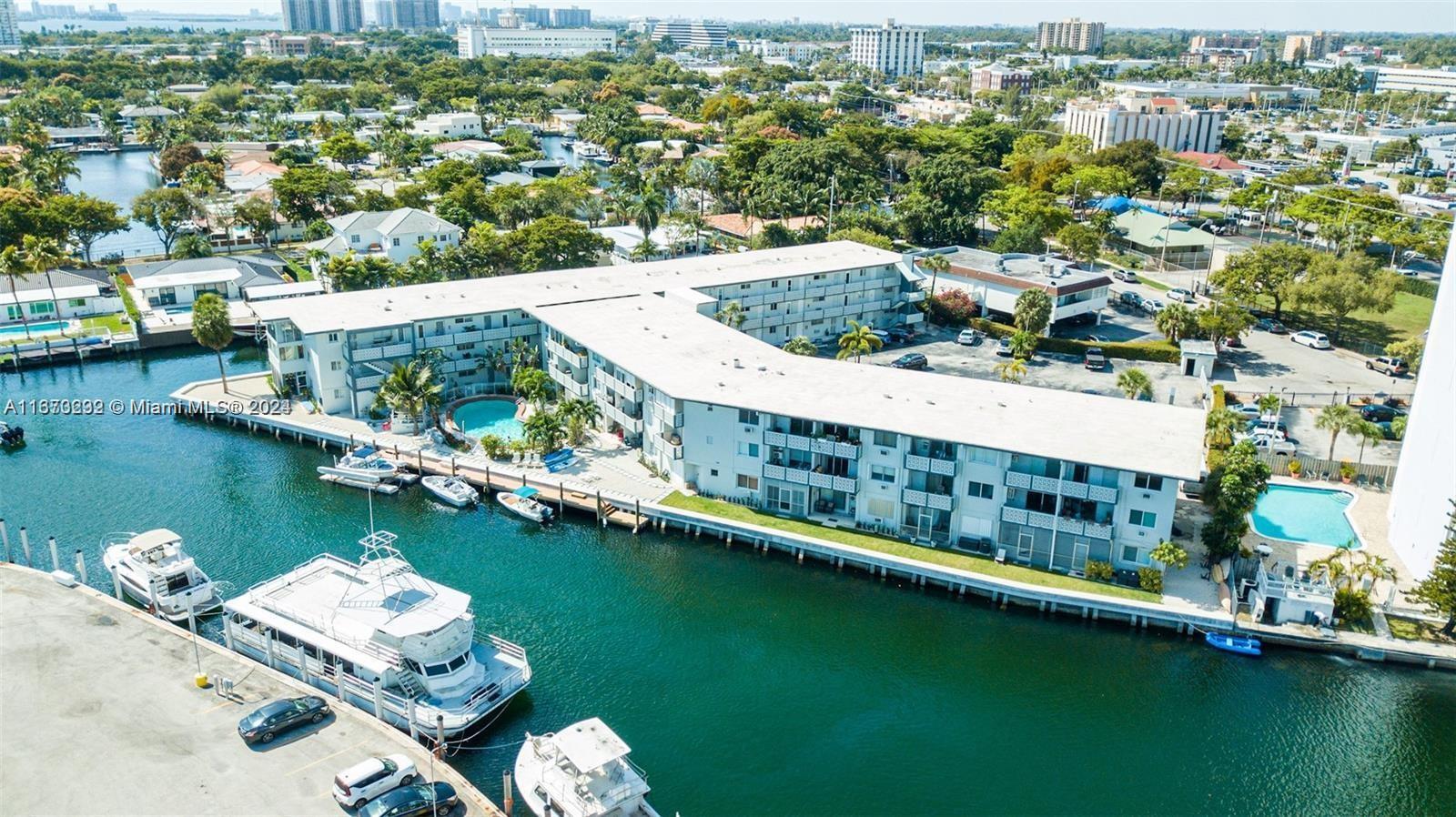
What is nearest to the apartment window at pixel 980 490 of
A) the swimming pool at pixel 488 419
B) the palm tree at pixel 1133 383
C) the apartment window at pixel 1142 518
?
the apartment window at pixel 1142 518

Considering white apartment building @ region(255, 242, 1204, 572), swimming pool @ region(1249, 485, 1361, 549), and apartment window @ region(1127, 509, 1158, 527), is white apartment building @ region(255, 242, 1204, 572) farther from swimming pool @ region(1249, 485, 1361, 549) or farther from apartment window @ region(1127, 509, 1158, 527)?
swimming pool @ region(1249, 485, 1361, 549)

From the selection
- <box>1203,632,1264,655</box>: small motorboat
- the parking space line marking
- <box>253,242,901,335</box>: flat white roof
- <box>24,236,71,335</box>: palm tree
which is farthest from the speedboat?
<box>1203,632,1264,655</box>: small motorboat

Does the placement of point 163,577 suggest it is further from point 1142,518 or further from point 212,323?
point 1142,518

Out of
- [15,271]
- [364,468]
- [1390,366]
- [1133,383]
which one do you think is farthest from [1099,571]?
[15,271]

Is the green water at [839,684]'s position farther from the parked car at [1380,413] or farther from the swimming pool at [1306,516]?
the parked car at [1380,413]

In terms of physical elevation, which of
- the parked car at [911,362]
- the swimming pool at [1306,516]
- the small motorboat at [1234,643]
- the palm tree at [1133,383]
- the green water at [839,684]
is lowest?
the green water at [839,684]
